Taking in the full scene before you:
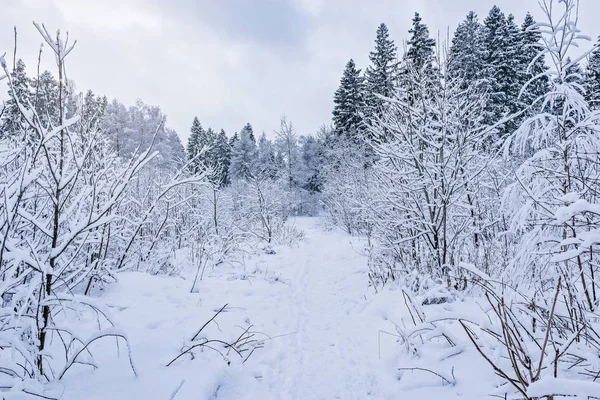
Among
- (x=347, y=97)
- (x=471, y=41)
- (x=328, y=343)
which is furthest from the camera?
(x=347, y=97)

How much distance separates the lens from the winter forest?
196 centimetres

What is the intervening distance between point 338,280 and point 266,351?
424cm

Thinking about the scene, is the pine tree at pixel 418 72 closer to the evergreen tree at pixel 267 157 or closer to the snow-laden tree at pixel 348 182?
the snow-laden tree at pixel 348 182

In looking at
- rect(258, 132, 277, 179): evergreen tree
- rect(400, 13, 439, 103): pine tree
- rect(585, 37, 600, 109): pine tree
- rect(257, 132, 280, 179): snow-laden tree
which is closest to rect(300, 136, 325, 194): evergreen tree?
rect(257, 132, 280, 179): snow-laden tree

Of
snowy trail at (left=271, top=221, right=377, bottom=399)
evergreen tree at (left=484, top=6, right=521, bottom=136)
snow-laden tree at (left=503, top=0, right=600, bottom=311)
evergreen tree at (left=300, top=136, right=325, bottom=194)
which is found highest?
evergreen tree at (left=484, top=6, right=521, bottom=136)

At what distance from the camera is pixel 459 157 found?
15.5ft

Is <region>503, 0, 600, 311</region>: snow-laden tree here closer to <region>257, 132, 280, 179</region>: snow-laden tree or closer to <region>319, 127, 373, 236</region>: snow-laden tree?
<region>319, 127, 373, 236</region>: snow-laden tree

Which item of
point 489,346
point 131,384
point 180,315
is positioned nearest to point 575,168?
point 489,346

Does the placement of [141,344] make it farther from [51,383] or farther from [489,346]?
[489,346]

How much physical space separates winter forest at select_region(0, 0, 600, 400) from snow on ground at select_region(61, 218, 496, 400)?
2cm

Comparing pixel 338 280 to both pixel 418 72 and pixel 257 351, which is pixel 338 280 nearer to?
pixel 257 351

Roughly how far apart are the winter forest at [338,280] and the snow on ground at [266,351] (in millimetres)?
22

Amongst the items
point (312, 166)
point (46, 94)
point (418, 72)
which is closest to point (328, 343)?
point (46, 94)

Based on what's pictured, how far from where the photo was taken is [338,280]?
7637 millimetres
